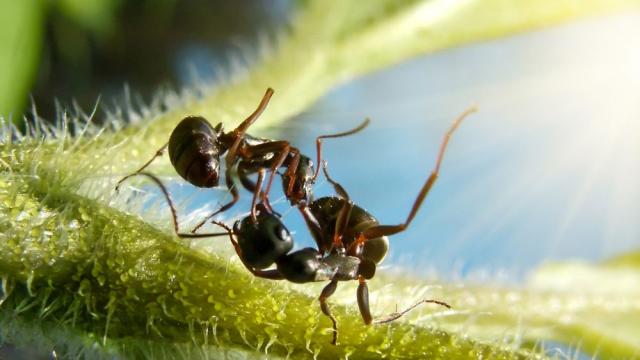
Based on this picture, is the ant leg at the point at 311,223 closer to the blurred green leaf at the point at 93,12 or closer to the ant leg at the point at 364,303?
the ant leg at the point at 364,303

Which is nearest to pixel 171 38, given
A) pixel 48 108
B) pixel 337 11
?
pixel 48 108

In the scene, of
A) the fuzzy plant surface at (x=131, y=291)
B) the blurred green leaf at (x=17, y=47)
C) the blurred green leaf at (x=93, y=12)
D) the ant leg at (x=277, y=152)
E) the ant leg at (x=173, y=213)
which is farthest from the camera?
the blurred green leaf at (x=93, y=12)

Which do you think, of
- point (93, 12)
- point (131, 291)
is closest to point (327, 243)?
point (131, 291)

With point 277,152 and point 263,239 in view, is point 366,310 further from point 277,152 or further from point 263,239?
point 277,152

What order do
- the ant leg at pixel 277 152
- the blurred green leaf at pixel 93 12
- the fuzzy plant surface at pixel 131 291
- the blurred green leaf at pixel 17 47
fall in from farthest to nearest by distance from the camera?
Result: 1. the blurred green leaf at pixel 93 12
2. the blurred green leaf at pixel 17 47
3. the ant leg at pixel 277 152
4. the fuzzy plant surface at pixel 131 291

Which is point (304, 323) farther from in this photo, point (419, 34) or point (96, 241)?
point (419, 34)

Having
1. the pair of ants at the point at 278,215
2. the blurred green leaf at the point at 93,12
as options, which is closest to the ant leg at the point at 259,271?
the pair of ants at the point at 278,215

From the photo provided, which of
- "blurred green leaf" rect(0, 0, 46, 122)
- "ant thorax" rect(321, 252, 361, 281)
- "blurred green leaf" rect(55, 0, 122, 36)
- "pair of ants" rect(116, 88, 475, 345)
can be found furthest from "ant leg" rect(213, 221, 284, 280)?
"blurred green leaf" rect(55, 0, 122, 36)

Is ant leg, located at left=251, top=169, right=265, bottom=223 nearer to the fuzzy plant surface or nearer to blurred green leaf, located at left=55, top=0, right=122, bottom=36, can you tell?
the fuzzy plant surface

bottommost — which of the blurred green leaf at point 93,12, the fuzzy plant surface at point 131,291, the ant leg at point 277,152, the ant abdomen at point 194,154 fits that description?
the fuzzy plant surface at point 131,291
